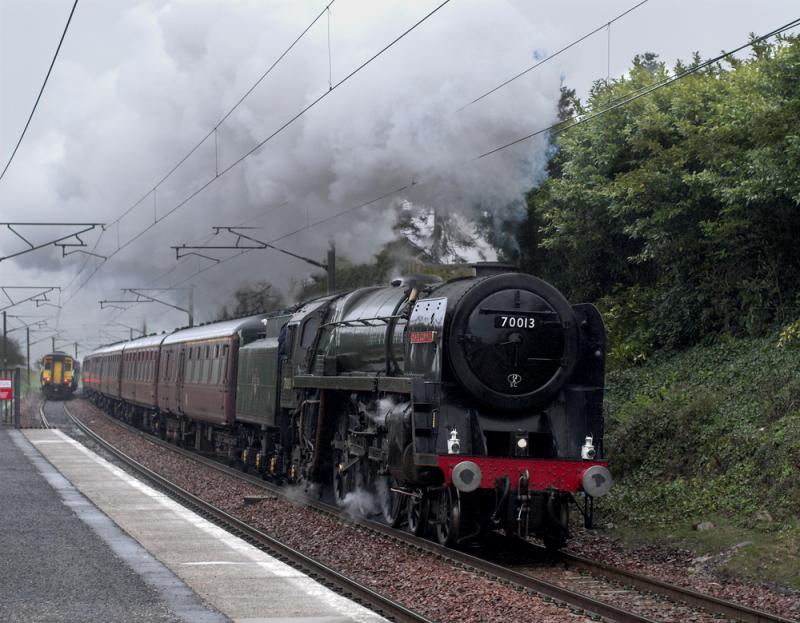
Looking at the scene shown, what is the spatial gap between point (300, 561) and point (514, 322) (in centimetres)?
340

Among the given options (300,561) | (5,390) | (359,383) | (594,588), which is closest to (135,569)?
(300,561)

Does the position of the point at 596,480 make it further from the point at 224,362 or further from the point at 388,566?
the point at 224,362

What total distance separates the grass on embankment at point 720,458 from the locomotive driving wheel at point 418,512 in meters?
2.54

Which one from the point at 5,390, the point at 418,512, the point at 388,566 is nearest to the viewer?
the point at 388,566

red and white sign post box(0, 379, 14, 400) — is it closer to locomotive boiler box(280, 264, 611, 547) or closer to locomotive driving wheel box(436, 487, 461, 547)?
locomotive boiler box(280, 264, 611, 547)

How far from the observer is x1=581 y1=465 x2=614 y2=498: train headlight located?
37.2 feet

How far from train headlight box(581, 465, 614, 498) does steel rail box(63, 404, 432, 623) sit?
9.24 ft

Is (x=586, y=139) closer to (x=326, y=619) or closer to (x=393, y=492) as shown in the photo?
(x=393, y=492)

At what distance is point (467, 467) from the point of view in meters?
11.1

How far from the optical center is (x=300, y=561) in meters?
11.3

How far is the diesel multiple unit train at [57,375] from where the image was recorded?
64.9 meters

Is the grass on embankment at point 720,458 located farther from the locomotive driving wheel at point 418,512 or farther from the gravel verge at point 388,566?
the gravel verge at point 388,566

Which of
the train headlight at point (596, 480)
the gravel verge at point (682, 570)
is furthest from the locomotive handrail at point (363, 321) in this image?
the gravel verge at point (682, 570)

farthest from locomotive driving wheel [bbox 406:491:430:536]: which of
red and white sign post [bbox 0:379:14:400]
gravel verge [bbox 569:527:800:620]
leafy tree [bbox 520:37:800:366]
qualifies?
red and white sign post [bbox 0:379:14:400]
